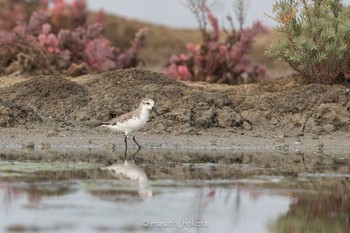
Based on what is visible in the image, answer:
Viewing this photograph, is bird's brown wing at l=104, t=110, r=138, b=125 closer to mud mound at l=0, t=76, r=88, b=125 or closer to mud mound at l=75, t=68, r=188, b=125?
mud mound at l=75, t=68, r=188, b=125

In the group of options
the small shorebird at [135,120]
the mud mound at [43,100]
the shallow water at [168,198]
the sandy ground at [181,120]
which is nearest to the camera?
the shallow water at [168,198]

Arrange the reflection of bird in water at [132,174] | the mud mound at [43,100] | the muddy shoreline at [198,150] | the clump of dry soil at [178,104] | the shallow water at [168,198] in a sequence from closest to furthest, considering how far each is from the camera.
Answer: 1. the shallow water at [168,198]
2. the reflection of bird in water at [132,174]
3. the muddy shoreline at [198,150]
4. the clump of dry soil at [178,104]
5. the mud mound at [43,100]

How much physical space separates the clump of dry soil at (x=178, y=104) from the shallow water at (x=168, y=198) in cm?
317

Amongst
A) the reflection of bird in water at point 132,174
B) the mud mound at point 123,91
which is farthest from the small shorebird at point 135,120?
the reflection of bird in water at point 132,174

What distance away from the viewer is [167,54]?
30.3 meters

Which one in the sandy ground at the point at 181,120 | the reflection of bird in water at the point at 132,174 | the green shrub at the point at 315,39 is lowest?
the reflection of bird in water at the point at 132,174

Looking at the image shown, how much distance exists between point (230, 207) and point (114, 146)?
533cm

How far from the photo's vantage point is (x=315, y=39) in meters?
16.9

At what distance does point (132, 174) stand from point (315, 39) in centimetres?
609

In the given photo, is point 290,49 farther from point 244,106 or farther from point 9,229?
point 9,229

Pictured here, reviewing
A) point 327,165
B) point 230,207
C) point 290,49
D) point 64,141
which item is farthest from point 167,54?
point 230,207

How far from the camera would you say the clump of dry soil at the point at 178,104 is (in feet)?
52.9

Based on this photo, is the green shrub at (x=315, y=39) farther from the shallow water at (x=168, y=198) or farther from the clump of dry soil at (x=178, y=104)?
the shallow water at (x=168, y=198)

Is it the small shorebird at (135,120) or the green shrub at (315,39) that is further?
the green shrub at (315,39)
